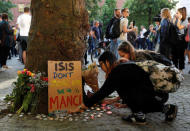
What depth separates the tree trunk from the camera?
3609mm

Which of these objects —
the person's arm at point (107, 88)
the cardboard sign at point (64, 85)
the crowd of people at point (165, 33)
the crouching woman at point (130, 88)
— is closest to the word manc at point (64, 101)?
the cardboard sign at point (64, 85)

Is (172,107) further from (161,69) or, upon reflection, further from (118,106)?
(118,106)

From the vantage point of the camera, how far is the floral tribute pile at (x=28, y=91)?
11.5ft

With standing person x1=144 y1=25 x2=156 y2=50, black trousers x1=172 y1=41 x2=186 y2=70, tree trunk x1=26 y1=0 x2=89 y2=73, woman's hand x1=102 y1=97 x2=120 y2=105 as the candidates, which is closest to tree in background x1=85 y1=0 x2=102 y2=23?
standing person x1=144 y1=25 x2=156 y2=50

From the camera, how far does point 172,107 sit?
134 inches

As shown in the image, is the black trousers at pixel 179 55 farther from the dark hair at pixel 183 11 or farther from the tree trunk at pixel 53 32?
the tree trunk at pixel 53 32

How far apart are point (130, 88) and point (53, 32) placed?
1.42 metres

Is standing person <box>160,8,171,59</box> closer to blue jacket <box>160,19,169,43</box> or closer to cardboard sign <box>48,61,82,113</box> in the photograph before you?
blue jacket <box>160,19,169,43</box>

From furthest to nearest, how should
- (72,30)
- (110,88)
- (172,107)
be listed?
1. (72,30)
2. (172,107)
3. (110,88)

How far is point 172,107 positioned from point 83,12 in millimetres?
1987

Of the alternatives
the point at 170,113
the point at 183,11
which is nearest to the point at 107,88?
the point at 170,113

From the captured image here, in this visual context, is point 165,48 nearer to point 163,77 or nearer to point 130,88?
point 163,77

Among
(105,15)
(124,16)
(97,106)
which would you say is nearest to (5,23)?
(124,16)

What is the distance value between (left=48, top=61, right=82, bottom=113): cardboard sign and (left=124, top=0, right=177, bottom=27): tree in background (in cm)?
2730
